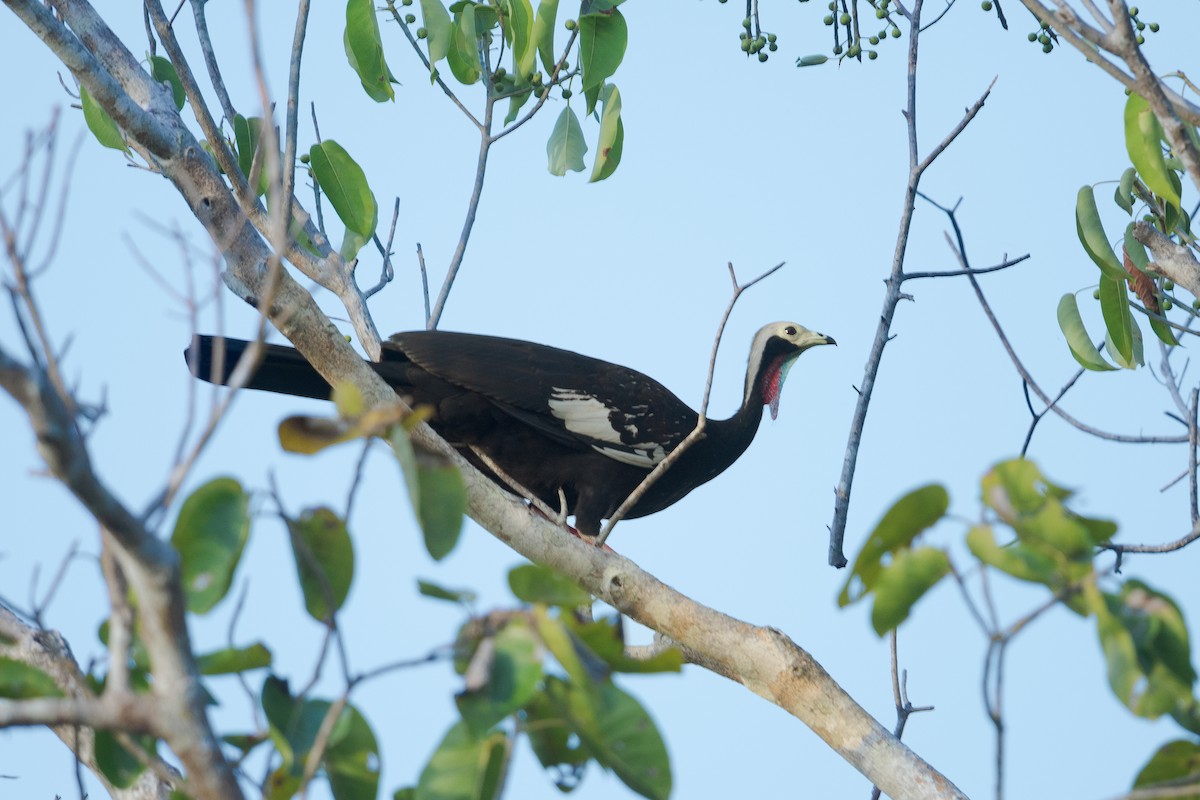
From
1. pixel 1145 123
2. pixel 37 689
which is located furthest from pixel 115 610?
pixel 1145 123

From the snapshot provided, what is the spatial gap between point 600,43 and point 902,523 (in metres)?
2.43

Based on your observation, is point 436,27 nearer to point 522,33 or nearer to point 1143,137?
point 522,33

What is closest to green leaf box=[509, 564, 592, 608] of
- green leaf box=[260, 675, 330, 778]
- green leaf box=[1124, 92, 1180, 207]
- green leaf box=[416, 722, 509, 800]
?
green leaf box=[416, 722, 509, 800]

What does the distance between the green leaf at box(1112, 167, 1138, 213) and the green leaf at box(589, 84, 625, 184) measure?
4.48 ft

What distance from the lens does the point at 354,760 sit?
1594mm

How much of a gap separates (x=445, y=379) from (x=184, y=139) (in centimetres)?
166

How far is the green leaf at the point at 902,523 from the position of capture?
1467 mm

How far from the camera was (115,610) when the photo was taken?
145 centimetres

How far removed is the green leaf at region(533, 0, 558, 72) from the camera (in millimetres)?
3668

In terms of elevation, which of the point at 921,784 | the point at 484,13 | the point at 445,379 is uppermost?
the point at 484,13

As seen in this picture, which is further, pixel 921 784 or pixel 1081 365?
pixel 1081 365

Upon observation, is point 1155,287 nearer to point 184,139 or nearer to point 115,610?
point 184,139

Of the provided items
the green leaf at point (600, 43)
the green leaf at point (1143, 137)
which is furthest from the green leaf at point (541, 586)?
the green leaf at point (600, 43)

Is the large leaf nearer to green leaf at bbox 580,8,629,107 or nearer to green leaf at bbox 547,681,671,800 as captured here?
green leaf at bbox 547,681,671,800
